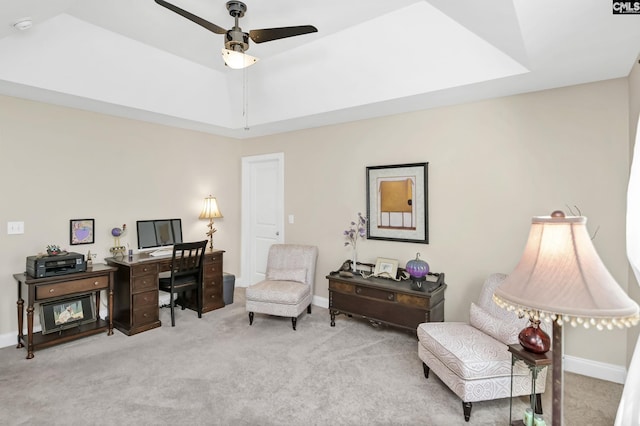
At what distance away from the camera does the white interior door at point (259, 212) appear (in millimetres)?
5066

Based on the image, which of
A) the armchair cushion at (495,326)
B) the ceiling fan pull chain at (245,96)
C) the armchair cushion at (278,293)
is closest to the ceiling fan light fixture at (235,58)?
the ceiling fan pull chain at (245,96)

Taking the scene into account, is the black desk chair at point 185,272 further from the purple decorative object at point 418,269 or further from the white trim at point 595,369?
the white trim at point 595,369

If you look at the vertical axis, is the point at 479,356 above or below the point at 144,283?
below

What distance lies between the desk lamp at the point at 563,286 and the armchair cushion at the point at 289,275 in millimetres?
3029

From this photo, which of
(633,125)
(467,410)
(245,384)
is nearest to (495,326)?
(467,410)

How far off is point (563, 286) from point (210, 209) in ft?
14.5

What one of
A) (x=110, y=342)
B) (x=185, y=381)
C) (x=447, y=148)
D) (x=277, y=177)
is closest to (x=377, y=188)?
(x=447, y=148)

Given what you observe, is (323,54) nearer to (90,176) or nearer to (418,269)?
(418,269)

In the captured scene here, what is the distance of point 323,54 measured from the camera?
11.3ft

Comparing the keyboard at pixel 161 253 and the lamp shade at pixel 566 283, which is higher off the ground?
the lamp shade at pixel 566 283

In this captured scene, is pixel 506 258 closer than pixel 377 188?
Yes

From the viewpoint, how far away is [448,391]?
8.17ft

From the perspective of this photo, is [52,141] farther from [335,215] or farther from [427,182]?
[427,182]

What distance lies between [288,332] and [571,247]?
3.02m
